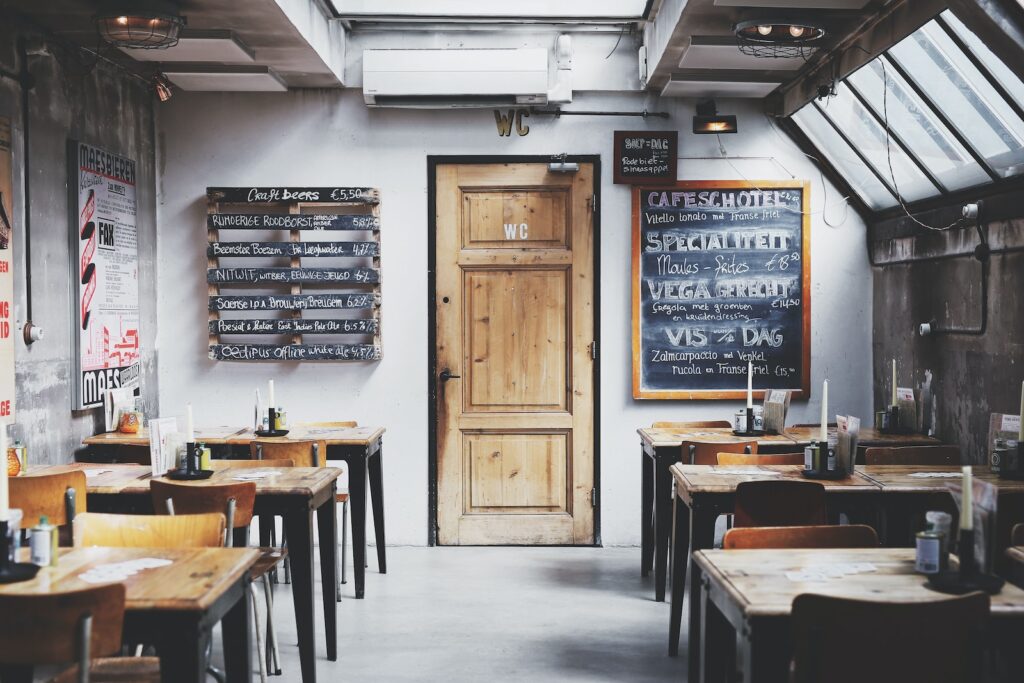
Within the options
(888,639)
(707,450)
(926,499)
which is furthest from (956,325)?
(888,639)

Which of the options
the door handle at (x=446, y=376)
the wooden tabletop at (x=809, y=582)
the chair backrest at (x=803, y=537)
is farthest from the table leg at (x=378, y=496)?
the wooden tabletop at (x=809, y=582)

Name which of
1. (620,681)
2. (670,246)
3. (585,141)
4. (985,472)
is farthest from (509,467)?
(985,472)

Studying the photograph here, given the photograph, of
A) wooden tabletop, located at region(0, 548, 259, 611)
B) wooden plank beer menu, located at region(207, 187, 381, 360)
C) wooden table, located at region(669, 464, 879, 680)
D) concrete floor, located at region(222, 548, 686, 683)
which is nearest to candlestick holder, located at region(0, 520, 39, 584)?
wooden tabletop, located at region(0, 548, 259, 611)

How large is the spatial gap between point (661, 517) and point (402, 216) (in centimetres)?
272

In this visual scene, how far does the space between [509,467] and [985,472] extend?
10.4ft

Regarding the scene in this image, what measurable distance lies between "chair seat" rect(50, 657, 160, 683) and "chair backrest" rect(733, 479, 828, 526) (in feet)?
7.04

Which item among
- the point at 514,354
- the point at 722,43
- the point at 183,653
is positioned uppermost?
the point at 722,43

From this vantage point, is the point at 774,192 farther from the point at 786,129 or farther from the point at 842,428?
the point at 842,428

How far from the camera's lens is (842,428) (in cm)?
438

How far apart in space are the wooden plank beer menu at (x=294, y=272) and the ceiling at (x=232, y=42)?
2.40 ft

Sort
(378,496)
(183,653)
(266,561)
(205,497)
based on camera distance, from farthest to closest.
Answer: (378,496) < (266,561) < (205,497) < (183,653)

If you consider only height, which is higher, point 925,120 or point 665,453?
point 925,120

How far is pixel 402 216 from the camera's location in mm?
6766

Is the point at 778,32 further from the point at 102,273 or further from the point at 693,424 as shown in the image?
the point at 102,273
